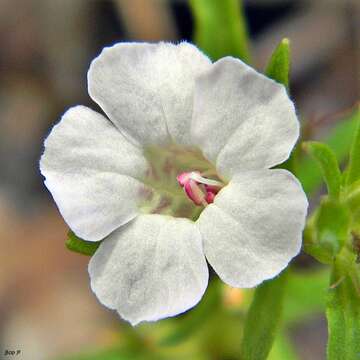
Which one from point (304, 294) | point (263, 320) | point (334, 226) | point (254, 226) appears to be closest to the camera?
point (254, 226)

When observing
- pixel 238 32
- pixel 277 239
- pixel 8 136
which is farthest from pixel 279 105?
pixel 8 136

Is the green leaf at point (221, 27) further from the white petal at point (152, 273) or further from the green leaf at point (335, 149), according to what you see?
the white petal at point (152, 273)

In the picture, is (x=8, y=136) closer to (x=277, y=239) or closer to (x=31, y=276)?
(x=31, y=276)

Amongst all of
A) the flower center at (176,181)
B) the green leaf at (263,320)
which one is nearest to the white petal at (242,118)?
the flower center at (176,181)

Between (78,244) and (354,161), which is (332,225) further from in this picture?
(78,244)

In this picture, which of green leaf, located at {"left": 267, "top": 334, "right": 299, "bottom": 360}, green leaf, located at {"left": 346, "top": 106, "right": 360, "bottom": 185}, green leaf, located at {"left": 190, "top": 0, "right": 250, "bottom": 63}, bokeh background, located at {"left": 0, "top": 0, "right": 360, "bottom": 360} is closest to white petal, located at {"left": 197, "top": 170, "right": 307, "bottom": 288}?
green leaf, located at {"left": 346, "top": 106, "right": 360, "bottom": 185}

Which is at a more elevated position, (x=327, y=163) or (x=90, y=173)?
(x=90, y=173)

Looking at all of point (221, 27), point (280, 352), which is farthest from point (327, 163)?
point (280, 352)
